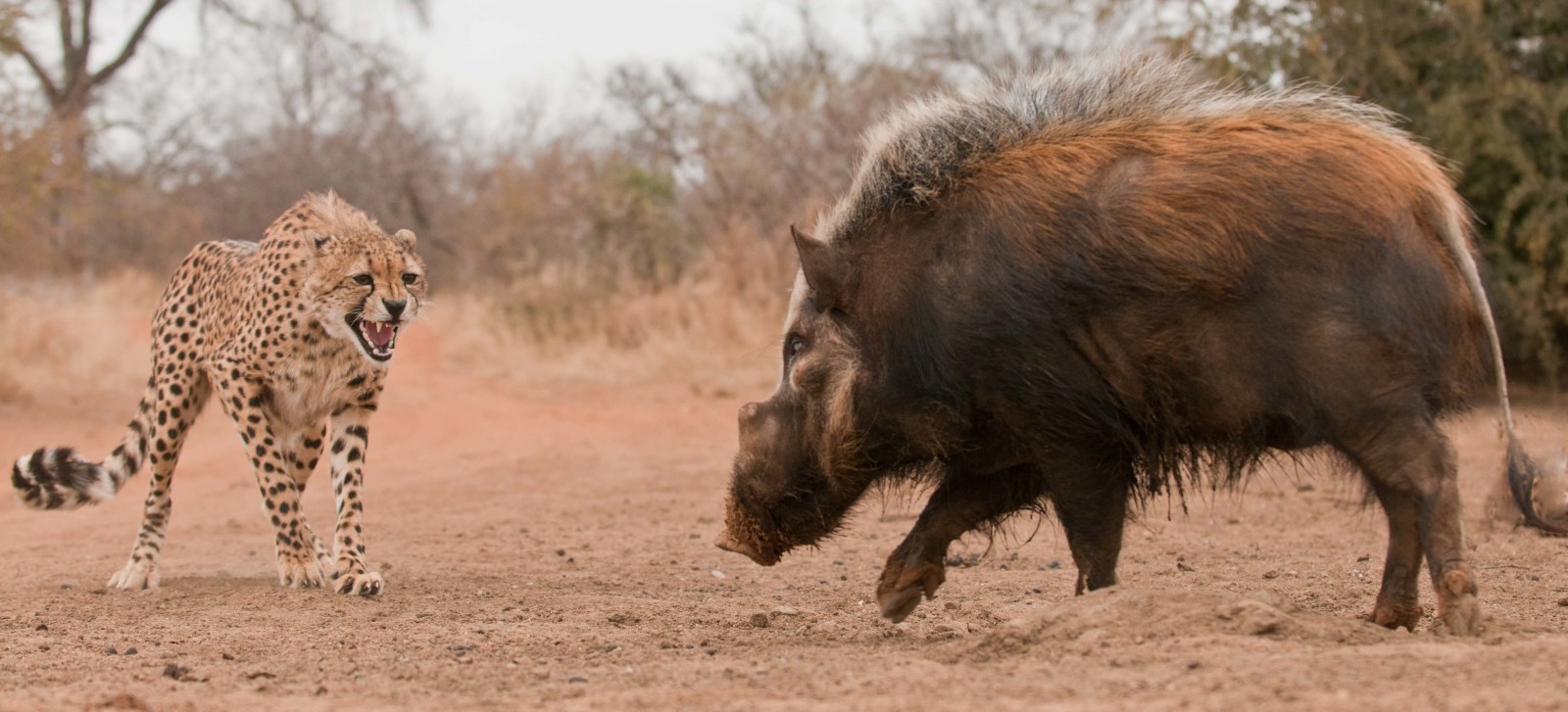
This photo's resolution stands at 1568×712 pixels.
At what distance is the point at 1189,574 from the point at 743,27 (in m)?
24.6

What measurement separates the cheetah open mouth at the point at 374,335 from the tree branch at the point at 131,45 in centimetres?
2322

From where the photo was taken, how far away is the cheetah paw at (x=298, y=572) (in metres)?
7.56

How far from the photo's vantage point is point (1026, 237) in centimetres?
536

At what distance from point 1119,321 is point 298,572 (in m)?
4.28

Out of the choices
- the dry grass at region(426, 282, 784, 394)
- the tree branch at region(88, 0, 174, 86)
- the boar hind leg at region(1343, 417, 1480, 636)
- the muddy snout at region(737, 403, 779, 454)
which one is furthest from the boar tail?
the tree branch at region(88, 0, 174, 86)

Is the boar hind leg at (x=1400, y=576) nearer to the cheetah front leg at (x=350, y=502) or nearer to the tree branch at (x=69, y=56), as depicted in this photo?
the cheetah front leg at (x=350, y=502)

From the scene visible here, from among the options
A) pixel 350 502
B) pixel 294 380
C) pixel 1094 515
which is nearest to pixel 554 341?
pixel 294 380

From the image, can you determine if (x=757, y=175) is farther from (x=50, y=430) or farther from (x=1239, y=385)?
(x=1239, y=385)

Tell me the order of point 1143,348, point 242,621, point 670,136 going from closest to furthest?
point 1143,348 < point 242,621 < point 670,136

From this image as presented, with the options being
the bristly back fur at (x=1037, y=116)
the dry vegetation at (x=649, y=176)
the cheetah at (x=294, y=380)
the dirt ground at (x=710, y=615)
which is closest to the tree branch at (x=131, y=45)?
the dry vegetation at (x=649, y=176)

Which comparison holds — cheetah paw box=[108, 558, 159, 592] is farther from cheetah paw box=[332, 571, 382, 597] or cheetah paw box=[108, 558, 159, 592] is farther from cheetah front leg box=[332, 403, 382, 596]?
cheetah paw box=[332, 571, 382, 597]

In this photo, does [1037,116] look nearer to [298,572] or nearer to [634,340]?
[298,572]

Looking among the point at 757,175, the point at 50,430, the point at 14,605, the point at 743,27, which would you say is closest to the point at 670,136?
the point at 743,27

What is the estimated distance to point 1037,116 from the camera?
231 inches
